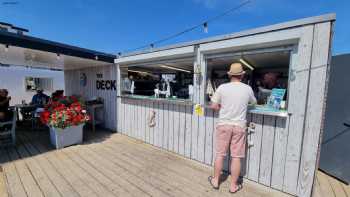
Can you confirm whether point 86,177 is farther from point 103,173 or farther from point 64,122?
point 64,122

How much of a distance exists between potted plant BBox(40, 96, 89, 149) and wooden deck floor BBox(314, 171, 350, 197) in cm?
410

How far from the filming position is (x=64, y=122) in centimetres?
314

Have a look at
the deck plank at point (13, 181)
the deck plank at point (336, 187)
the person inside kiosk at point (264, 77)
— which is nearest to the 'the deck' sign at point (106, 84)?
the deck plank at point (13, 181)

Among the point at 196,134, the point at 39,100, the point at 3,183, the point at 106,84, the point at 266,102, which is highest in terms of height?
the point at 106,84

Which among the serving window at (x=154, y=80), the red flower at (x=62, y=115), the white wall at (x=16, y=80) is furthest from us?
the white wall at (x=16, y=80)

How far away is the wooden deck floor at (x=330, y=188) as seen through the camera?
6.19 feet

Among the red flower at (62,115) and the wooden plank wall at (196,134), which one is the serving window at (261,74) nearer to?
the wooden plank wall at (196,134)

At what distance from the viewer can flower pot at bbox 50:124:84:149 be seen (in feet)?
10.2

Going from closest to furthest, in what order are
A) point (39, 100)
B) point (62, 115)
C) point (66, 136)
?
point (62, 115) → point (66, 136) → point (39, 100)

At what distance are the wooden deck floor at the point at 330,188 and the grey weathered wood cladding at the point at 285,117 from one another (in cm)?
34

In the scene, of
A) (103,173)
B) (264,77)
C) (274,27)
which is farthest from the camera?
(264,77)

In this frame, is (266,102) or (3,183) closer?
(3,183)

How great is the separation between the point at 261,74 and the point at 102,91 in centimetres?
415

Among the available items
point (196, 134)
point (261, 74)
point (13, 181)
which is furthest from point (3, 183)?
point (261, 74)
